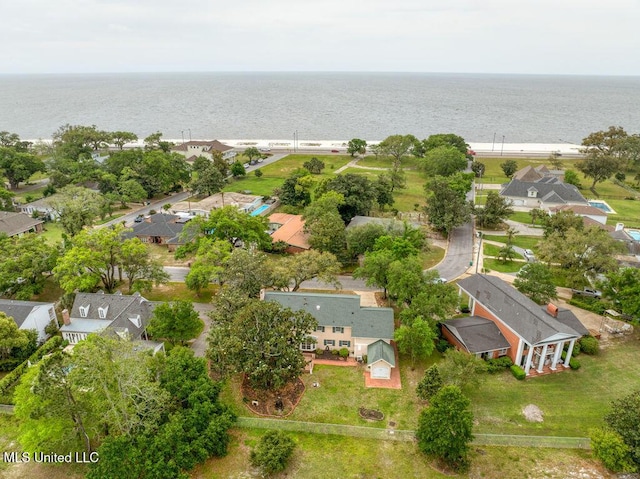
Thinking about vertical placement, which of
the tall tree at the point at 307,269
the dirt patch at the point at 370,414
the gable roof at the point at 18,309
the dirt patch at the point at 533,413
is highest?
the tall tree at the point at 307,269

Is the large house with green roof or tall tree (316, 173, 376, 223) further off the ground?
tall tree (316, 173, 376, 223)

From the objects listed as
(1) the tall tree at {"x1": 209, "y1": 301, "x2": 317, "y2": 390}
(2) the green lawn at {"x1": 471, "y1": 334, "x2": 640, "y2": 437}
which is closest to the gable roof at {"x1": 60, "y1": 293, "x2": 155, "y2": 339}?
(1) the tall tree at {"x1": 209, "y1": 301, "x2": 317, "y2": 390}

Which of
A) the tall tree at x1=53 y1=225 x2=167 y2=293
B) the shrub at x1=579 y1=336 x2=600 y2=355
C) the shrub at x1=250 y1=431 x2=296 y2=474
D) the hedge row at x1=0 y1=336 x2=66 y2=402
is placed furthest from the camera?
the tall tree at x1=53 y1=225 x2=167 y2=293

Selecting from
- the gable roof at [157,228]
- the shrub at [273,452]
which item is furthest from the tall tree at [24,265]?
the shrub at [273,452]

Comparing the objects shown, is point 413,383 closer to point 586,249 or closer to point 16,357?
point 586,249

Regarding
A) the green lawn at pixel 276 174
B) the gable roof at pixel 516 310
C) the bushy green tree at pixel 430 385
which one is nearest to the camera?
the bushy green tree at pixel 430 385

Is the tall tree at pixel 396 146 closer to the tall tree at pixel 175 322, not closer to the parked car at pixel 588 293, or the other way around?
the parked car at pixel 588 293

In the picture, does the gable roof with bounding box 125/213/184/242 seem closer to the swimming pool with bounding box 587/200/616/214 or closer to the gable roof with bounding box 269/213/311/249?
the gable roof with bounding box 269/213/311/249
